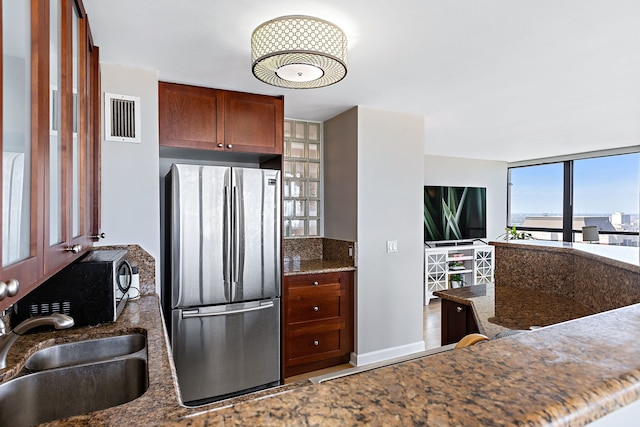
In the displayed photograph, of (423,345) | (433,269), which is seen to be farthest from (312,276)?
(433,269)

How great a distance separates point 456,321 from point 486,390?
1.75 m

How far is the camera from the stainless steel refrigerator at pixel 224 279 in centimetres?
251

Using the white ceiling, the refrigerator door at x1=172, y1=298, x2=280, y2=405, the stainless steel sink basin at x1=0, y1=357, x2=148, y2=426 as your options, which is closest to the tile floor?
the refrigerator door at x1=172, y1=298, x2=280, y2=405

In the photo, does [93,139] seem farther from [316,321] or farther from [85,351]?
[316,321]

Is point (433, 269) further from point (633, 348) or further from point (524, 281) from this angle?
point (633, 348)

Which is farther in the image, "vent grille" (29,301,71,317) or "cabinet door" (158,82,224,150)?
"cabinet door" (158,82,224,150)

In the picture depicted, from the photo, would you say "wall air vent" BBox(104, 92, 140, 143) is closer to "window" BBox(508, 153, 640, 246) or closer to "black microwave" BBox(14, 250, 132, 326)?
"black microwave" BBox(14, 250, 132, 326)

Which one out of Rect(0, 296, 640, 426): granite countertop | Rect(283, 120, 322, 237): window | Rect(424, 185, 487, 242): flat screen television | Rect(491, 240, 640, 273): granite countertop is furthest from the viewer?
Rect(424, 185, 487, 242): flat screen television

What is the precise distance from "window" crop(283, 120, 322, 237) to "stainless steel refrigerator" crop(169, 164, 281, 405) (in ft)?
2.48

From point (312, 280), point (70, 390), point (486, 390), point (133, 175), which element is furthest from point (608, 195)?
point (70, 390)

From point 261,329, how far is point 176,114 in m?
1.72

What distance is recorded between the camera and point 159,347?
1.42m

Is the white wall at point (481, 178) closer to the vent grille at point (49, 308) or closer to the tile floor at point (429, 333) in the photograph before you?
the tile floor at point (429, 333)

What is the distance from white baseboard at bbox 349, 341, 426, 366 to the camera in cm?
322
